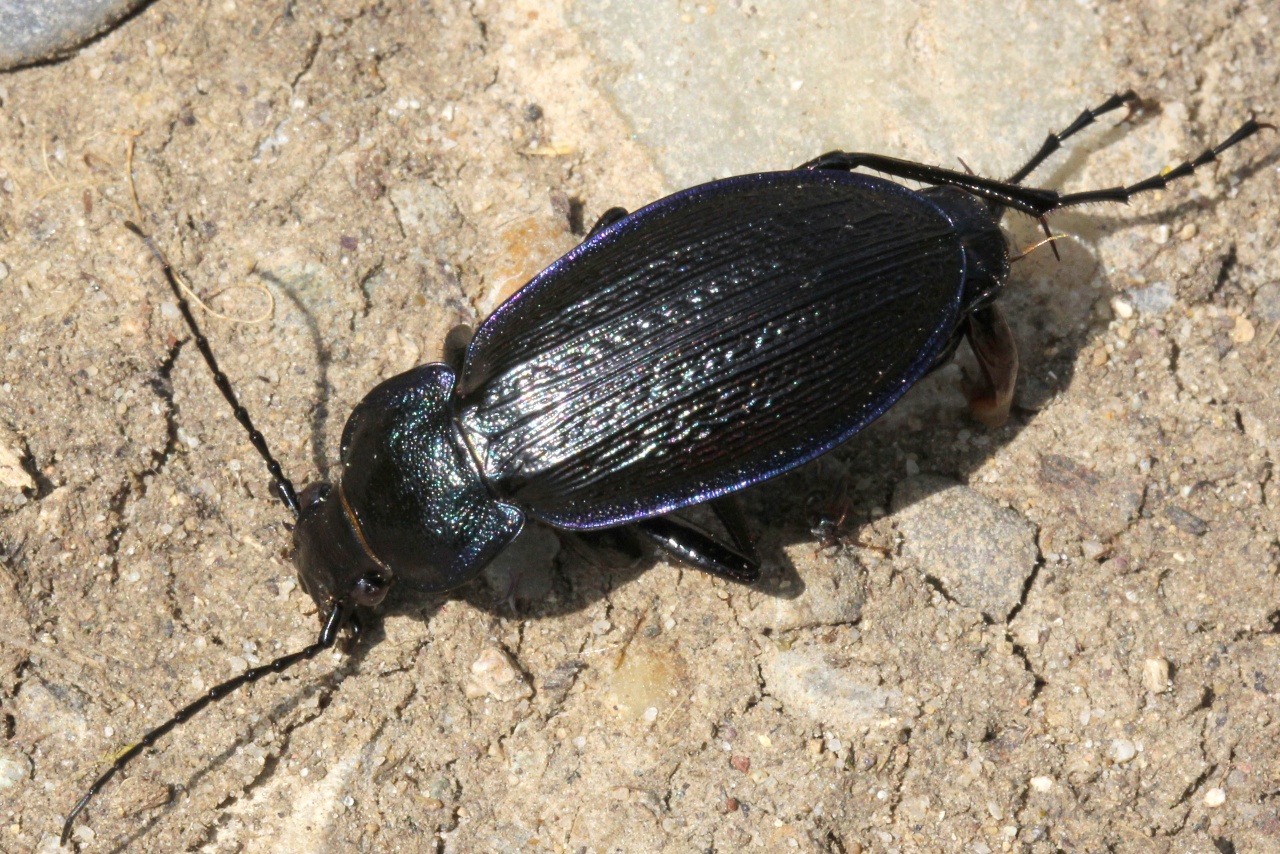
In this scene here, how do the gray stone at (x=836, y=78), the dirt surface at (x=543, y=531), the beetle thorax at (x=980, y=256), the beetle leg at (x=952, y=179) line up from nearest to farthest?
the beetle thorax at (x=980, y=256) → the dirt surface at (x=543, y=531) → the beetle leg at (x=952, y=179) → the gray stone at (x=836, y=78)

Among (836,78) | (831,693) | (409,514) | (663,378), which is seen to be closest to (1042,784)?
(831,693)

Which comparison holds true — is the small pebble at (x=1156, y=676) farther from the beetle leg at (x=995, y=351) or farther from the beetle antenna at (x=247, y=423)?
the beetle antenna at (x=247, y=423)

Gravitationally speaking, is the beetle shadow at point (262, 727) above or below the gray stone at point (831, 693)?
above

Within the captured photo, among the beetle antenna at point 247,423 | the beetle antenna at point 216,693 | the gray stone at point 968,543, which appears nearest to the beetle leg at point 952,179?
the gray stone at point 968,543

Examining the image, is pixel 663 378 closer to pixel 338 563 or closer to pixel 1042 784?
pixel 338 563

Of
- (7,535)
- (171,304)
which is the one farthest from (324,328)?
(7,535)

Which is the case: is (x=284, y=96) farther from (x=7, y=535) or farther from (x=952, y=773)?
(x=952, y=773)

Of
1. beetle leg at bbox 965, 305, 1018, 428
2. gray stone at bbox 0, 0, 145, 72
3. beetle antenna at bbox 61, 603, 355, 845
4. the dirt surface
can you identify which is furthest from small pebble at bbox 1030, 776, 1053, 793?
gray stone at bbox 0, 0, 145, 72
